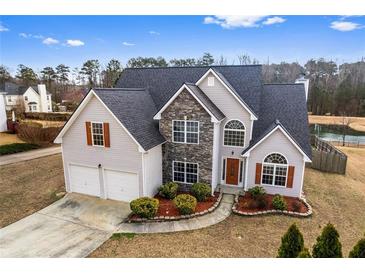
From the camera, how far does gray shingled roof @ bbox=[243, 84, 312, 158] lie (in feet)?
45.6

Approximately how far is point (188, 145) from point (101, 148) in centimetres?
486

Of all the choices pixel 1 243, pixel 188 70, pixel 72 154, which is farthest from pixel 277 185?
pixel 1 243

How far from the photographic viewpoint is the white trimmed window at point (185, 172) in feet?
45.1

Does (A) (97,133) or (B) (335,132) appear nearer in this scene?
(A) (97,133)

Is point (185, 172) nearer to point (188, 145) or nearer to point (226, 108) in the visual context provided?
point (188, 145)

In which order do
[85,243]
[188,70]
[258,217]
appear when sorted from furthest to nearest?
[188,70]
[258,217]
[85,243]

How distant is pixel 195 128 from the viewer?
43.3 feet

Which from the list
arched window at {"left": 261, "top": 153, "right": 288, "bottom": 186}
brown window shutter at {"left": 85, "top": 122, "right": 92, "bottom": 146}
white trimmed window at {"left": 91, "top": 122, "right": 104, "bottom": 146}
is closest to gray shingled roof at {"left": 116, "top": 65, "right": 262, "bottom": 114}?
arched window at {"left": 261, "top": 153, "right": 288, "bottom": 186}

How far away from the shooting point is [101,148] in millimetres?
12523

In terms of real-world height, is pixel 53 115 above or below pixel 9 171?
above

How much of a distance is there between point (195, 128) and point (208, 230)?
554 centimetres

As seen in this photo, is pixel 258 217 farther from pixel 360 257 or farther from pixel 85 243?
pixel 85 243

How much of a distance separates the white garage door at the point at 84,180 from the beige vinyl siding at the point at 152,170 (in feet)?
10.0

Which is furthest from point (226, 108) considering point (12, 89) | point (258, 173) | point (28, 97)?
point (12, 89)
